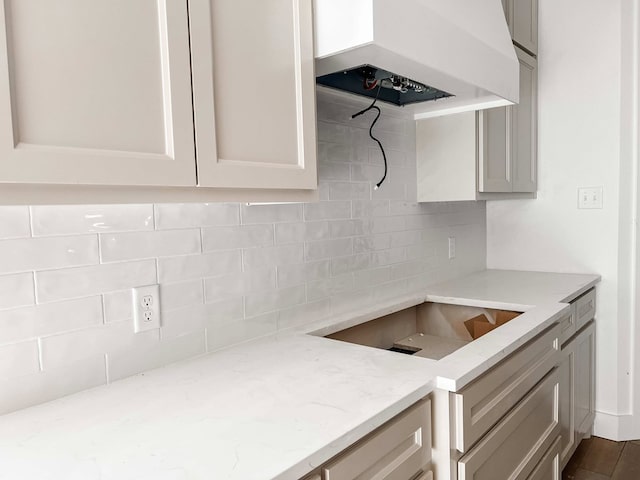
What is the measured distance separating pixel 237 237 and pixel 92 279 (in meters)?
0.47

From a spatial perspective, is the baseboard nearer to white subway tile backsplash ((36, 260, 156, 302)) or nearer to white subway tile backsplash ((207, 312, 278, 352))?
white subway tile backsplash ((207, 312, 278, 352))

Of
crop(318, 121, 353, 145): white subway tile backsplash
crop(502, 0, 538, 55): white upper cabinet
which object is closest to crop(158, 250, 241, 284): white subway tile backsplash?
crop(318, 121, 353, 145): white subway tile backsplash

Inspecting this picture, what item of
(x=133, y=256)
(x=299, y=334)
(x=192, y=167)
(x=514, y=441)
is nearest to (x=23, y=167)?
(x=192, y=167)

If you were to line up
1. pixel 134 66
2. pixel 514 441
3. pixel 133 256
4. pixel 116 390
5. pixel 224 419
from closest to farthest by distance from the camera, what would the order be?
pixel 134 66 < pixel 224 419 < pixel 116 390 < pixel 133 256 < pixel 514 441

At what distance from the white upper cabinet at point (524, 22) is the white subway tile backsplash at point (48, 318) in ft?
7.66

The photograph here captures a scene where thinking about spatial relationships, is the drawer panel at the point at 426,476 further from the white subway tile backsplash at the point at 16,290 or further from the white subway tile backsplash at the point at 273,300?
the white subway tile backsplash at the point at 16,290

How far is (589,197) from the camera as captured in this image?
268cm

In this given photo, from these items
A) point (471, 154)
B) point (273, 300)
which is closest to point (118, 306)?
point (273, 300)

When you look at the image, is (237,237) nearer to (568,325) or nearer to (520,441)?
(520,441)

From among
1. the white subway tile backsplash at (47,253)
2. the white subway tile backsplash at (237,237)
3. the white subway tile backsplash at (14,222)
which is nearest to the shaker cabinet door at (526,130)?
the white subway tile backsplash at (237,237)

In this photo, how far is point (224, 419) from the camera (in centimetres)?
98

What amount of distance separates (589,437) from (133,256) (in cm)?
263

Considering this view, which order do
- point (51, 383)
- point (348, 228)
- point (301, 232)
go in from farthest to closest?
1. point (348, 228)
2. point (301, 232)
3. point (51, 383)

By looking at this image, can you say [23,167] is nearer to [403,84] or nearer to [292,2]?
[292,2]
